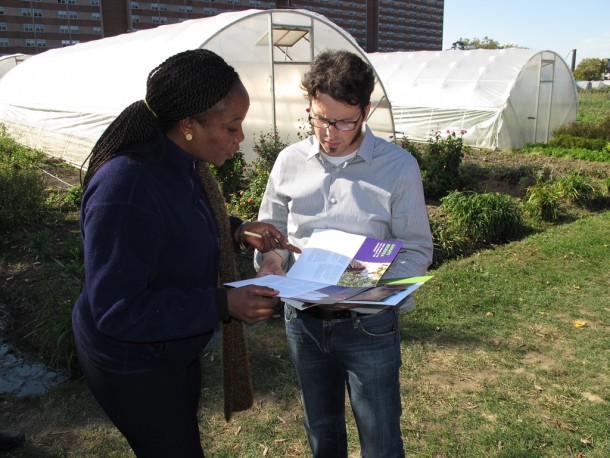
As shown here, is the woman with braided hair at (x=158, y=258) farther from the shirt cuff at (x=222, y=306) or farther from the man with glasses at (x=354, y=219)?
the man with glasses at (x=354, y=219)

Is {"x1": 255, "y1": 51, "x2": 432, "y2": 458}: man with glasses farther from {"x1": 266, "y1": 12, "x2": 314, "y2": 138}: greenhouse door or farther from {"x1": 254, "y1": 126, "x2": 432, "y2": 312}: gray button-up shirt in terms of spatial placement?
{"x1": 266, "y1": 12, "x2": 314, "y2": 138}: greenhouse door

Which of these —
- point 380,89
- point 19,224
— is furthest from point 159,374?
point 380,89

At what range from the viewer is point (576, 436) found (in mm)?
3189

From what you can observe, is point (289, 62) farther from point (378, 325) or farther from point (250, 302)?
point (250, 302)

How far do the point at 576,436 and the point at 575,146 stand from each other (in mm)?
13064

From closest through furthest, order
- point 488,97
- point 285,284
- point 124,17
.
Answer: point 285,284 → point 488,97 → point 124,17

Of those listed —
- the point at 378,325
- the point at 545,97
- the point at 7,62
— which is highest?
the point at 7,62

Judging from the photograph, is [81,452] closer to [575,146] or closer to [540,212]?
[540,212]

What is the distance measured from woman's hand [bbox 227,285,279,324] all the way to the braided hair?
1.75 feet

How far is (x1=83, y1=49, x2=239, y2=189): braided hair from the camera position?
5.39ft

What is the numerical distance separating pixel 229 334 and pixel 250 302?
24.1 inches

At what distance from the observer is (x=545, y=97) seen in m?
16.3

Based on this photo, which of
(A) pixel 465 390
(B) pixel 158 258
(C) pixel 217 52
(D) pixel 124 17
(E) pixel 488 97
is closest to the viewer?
(B) pixel 158 258

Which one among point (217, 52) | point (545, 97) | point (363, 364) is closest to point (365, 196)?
point (363, 364)
